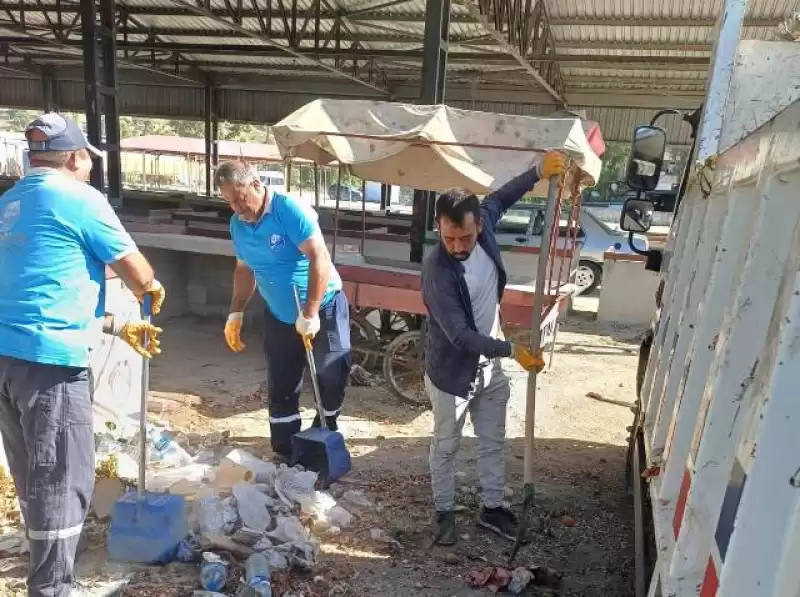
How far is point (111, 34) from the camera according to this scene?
→ 388 inches

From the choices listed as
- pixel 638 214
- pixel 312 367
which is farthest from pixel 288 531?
pixel 638 214

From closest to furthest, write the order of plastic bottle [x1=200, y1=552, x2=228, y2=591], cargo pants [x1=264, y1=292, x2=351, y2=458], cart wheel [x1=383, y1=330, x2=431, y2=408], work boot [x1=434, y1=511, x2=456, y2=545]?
plastic bottle [x1=200, y1=552, x2=228, y2=591] → work boot [x1=434, y1=511, x2=456, y2=545] → cargo pants [x1=264, y1=292, x2=351, y2=458] → cart wheel [x1=383, y1=330, x2=431, y2=408]

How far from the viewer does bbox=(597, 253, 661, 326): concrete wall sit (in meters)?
9.80

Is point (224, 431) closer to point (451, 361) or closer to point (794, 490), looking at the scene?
point (451, 361)

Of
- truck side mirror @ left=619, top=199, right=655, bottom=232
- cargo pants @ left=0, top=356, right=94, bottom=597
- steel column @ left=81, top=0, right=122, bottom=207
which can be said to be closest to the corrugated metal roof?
steel column @ left=81, top=0, right=122, bottom=207

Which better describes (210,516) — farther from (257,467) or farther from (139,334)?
(139,334)

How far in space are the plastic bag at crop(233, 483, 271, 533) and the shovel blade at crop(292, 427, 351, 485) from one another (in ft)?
1.79

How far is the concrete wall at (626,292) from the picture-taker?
386 inches

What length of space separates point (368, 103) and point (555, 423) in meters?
3.23

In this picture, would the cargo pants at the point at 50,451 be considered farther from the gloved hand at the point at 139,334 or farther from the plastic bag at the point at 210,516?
the plastic bag at the point at 210,516

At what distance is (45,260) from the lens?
2.54 metres

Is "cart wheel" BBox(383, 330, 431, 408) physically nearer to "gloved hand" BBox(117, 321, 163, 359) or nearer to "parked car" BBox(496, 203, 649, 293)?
"gloved hand" BBox(117, 321, 163, 359)

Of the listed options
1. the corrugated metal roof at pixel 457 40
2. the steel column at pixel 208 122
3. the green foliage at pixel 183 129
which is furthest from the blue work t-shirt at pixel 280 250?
the green foliage at pixel 183 129

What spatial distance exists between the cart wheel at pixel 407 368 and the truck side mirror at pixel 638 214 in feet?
7.86
